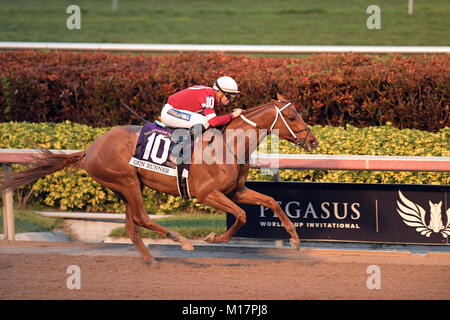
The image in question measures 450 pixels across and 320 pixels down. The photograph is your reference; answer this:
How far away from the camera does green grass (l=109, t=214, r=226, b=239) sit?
712 cm

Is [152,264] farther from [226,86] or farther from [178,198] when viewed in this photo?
[226,86]

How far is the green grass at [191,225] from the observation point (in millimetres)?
7117

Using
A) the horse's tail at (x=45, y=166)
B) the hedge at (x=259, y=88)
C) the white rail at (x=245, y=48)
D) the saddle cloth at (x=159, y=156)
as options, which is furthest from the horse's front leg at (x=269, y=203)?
the white rail at (x=245, y=48)

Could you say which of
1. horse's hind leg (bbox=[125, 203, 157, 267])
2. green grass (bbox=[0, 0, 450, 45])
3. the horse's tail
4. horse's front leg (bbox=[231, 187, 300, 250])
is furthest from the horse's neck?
green grass (bbox=[0, 0, 450, 45])

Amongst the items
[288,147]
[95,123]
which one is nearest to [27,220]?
[95,123]

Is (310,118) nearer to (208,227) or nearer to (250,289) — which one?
(208,227)

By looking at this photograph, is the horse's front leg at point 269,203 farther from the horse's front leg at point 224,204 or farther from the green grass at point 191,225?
the green grass at point 191,225

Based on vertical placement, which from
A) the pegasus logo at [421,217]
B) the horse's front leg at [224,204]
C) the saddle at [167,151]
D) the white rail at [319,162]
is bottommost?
the pegasus logo at [421,217]

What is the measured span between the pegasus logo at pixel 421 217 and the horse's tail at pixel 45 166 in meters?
3.18

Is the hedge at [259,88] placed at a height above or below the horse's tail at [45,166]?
above

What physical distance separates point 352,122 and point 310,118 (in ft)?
1.80

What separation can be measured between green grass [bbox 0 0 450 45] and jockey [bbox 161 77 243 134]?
7119mm

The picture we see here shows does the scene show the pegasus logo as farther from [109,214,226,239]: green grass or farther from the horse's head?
[109,214,226,239]: green grass

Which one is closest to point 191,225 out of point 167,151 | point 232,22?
point 167,151
